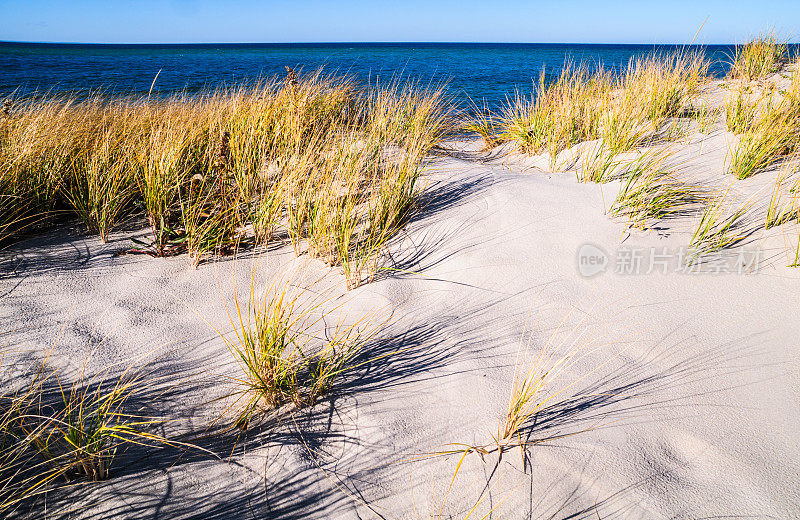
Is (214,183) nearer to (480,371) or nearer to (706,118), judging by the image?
(480,371)

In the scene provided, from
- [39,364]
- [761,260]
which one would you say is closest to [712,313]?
[761,260]

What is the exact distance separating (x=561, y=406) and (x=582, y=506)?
38 cm

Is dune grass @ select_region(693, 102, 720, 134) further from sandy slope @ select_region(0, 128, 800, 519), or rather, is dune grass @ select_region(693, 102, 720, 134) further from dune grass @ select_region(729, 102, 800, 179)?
sandy slope @ select_region(0, 128, 800, 519)

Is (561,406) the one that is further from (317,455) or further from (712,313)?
(712,313)

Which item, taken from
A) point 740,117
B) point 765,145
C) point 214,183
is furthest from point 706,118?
point 214,183

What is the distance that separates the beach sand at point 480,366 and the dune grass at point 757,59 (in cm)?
536

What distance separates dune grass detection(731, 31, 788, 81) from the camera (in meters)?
6.85

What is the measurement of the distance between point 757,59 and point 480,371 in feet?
27.5

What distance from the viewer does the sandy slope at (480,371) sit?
1.30m

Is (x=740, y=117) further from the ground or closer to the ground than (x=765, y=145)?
further from the ground

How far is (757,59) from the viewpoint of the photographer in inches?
Answer: 278

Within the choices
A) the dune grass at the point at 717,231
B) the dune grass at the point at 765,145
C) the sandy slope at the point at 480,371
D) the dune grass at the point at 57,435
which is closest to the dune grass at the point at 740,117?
the dune grass at the point at 765,145

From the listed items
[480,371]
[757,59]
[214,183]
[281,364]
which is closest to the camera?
[281,364]

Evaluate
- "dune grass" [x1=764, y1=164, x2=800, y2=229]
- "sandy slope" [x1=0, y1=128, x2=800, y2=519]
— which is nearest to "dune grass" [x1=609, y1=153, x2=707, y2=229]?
Result: "sandy slope" [x1=0, y1=128, x2=800, y2=519]
